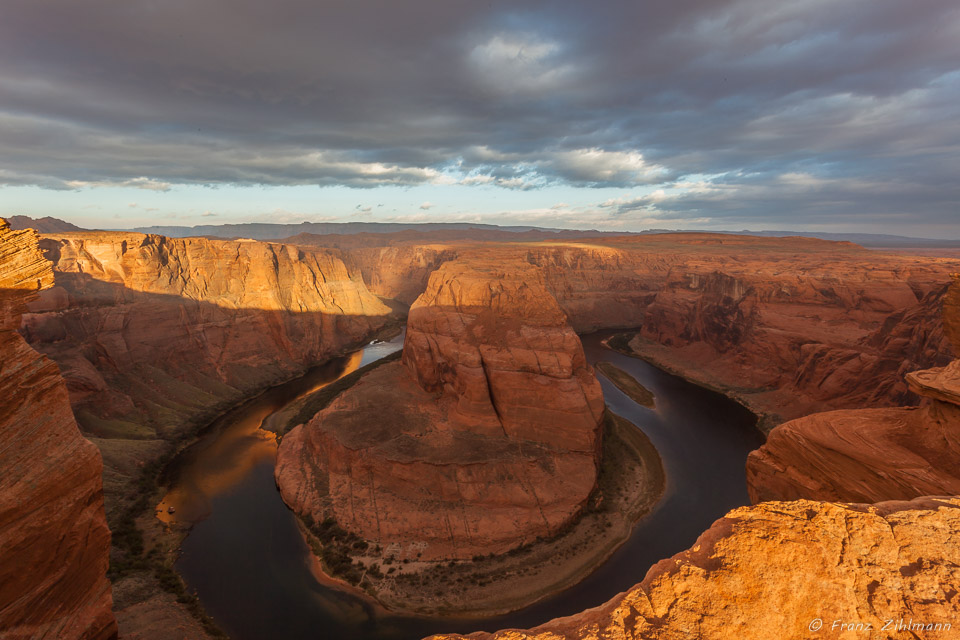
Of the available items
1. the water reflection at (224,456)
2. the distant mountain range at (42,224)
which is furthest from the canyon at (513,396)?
the distant mountain range at (42,224)

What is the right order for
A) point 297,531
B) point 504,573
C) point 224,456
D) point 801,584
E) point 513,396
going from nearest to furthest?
point 801,584
point 504,573
point 297,531
point 513,396
point 224,456

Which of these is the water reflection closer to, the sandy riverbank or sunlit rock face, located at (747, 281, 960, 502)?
the sandy riverbank

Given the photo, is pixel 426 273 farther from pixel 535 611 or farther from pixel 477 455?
pixel 535 611

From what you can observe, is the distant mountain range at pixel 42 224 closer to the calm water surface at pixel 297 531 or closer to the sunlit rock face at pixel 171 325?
the sunlit rock face at pixel 171 325

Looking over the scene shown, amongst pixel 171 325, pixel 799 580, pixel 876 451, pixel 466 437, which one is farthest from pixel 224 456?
pixel 876 451

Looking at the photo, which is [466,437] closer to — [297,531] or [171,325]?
[297,531]

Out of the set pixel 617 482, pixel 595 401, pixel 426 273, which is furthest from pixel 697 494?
pixel 426 273
